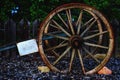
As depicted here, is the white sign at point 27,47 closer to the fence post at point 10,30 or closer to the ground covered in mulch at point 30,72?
the ground covered in mulch at point 30,72

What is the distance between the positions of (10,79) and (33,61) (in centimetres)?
192

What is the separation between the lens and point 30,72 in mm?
6844

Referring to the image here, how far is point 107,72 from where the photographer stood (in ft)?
22.5

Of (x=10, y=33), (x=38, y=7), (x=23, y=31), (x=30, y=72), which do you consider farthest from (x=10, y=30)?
(x=30, y=72)

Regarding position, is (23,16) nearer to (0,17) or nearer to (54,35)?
(0,17)

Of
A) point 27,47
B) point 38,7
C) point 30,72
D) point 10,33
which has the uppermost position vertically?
point 38,7

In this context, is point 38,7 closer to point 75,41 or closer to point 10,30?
point 10,30

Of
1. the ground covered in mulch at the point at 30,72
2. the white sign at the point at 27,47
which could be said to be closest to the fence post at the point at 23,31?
the ground covered in mulch at the point at 30,72

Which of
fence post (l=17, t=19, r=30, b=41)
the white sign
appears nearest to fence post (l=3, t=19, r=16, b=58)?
fence post (l=17, t=19, r=30, b=41)

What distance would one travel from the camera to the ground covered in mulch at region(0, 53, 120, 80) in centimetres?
637

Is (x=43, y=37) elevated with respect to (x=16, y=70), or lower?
elevated

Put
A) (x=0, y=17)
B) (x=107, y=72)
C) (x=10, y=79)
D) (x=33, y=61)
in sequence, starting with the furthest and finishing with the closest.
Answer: (x=0, y=17) < (x=33, y=61) < (x=107, y=72) < (x=10, y=79)

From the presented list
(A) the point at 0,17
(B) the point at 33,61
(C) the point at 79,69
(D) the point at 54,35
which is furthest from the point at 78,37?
(A) the point at 0,17

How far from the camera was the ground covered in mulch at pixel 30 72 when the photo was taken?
6.37m
